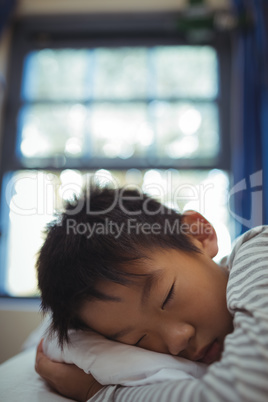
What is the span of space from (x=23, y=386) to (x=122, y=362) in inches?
9.8

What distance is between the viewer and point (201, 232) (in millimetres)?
775

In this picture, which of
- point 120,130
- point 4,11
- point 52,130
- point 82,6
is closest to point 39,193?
point 52,130

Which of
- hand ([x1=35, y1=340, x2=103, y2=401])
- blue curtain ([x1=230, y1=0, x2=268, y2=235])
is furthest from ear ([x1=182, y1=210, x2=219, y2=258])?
blue curtain ([x1=230, y1=0, x2=268, y2=235])

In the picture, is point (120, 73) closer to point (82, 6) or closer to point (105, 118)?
point (105, 118)

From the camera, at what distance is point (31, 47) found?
2590mm

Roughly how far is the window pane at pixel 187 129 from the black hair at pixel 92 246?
1.66m

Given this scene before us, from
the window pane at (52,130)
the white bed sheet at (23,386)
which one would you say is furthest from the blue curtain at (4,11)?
the white bed sheet at (23,386)

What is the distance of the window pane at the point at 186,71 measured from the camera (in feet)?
7.89

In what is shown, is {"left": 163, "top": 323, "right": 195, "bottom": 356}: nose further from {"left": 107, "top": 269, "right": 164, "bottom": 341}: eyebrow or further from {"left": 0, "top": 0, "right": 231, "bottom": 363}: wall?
{"left": 0, "top": 0, "right": 231, "bottom": 363}: wall

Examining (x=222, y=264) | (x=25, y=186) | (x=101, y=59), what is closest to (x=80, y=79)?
(x=101, y=59)

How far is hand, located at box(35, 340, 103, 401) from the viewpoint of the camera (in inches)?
25.3

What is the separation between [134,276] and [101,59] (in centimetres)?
229

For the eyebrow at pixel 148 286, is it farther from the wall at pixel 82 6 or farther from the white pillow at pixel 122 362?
the wall at pixel 82 6

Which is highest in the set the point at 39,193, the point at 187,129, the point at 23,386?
the point at 187,129
